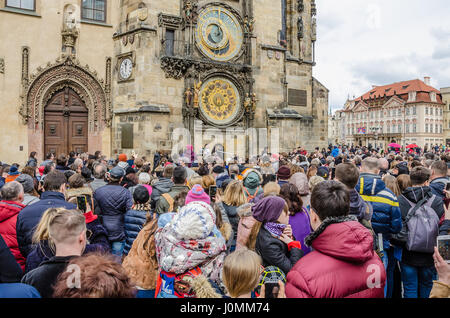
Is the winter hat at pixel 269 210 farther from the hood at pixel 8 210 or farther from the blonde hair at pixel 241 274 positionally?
the hood at pixel 8 210

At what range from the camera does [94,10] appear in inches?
704

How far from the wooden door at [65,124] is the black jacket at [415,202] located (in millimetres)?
15474

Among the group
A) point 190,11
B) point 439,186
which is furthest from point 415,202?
point 190,11

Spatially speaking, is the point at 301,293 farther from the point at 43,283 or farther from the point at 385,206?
the point at 385,206

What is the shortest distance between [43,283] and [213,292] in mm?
1164

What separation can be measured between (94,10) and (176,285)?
1750 cm

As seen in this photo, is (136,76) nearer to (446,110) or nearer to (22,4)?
(22,4)

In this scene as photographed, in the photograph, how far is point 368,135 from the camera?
285ft

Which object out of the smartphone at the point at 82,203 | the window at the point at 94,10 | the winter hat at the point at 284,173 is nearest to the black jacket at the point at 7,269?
the smartphone at the point at 82,203


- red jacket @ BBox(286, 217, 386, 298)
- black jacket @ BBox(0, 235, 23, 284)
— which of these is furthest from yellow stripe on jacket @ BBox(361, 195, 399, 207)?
black jacket @ BBox(0, 235, 23, 284)

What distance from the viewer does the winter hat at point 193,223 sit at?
321cm

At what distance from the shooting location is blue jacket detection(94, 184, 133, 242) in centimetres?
557

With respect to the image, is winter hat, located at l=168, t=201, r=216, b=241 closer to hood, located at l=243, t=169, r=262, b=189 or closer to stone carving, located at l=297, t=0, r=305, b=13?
hood, located at l=243, t=169, r=262, b=189

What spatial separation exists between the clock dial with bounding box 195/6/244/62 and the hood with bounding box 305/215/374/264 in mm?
16937
